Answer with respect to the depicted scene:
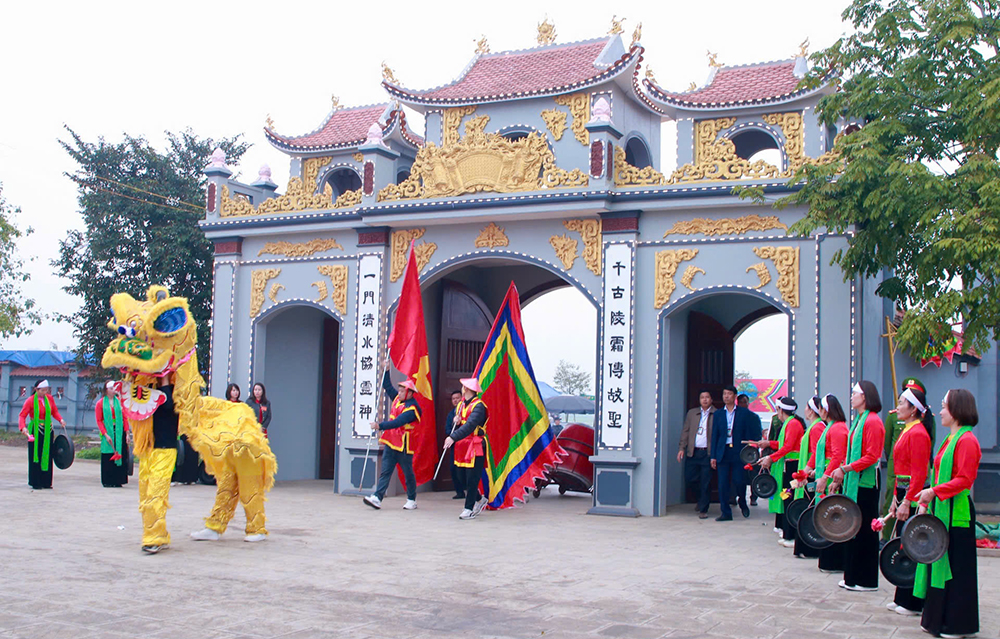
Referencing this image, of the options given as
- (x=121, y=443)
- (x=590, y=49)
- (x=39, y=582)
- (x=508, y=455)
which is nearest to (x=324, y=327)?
(x=121, y=443)

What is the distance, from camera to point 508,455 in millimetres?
11570

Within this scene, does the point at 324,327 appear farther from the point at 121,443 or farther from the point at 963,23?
the point at 963,23

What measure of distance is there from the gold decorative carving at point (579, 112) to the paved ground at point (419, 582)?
480 centimetres

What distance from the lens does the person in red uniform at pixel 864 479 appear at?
6609 mm

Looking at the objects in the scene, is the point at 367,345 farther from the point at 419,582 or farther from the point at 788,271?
the point at 419,582

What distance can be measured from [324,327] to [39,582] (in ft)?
29.7

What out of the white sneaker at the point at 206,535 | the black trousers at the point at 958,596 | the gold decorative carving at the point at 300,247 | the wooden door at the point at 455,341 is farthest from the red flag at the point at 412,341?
the black trousers at the point at 958,596

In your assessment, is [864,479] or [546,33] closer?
[864,479]

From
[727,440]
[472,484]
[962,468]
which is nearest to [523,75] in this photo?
[727,440]

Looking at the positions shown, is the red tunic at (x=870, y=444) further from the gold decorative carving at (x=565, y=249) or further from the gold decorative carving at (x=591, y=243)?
the gold decorative carving at (x=565, y=249)

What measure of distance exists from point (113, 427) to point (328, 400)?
136 inches

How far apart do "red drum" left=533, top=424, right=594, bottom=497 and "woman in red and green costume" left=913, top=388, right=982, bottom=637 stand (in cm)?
787

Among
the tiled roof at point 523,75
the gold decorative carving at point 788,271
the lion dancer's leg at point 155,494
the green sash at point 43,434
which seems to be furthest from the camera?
the tiled roof at point 523,75

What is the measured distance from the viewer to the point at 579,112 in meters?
12.2
